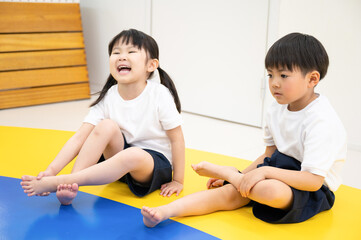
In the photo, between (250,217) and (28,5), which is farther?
(28,5)

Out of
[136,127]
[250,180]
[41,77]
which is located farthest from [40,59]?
[250,180]

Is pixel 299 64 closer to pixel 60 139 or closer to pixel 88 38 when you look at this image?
pixel 60 139

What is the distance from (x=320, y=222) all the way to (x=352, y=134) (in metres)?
0.99

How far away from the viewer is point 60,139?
2.02 m

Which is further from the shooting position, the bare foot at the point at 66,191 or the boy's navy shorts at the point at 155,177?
the boy's navy shorts at the point at 155,177

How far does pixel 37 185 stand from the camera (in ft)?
4.06

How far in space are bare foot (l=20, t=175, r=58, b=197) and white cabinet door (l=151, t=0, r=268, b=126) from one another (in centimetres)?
148

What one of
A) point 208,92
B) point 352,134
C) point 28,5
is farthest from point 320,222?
point 28,5

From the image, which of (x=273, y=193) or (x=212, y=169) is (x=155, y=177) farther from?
(x=273, y=193)

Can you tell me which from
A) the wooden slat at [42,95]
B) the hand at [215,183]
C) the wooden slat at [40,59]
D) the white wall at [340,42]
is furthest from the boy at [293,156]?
the wooden slat at [40,59]

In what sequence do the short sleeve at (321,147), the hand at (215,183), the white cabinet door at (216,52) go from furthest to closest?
the white cabinet door at (216,52), the hand at (215,183), the short sleeve at (321,147)

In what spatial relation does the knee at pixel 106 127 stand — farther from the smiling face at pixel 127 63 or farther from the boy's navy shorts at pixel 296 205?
the boy's navy shorts at pixel 296 205

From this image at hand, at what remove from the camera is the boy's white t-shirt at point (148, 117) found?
1426 millimetres

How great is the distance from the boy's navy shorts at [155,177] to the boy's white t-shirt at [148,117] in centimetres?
4
